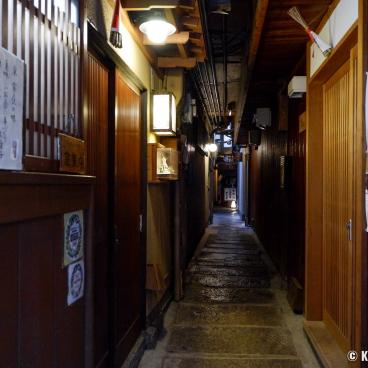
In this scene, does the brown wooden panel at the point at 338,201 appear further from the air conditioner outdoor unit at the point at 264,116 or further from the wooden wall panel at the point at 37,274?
the air conditioner outdoor unit at the point at 264,116

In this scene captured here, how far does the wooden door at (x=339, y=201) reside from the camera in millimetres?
4055

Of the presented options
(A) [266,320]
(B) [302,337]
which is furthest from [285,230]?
(B) [302,337]

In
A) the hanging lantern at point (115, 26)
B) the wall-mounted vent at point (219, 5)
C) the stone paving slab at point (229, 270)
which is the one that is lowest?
the stone paving slab at point (229, 270)

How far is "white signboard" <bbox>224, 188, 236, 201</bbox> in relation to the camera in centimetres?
3716

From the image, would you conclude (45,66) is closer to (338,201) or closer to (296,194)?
(338,201)

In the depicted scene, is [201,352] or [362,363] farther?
[201,352]

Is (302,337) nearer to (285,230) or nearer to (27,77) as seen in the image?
(285,230)

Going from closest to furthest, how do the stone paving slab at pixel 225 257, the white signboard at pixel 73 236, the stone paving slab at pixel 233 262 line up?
the white signboard at pixel 73 236 < the stone paving slab at pixel 233 262 < the stone paving slab at pixel 225 257

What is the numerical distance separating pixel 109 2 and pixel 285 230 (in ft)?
18.4

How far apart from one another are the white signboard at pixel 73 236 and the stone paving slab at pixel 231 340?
2.96 meters

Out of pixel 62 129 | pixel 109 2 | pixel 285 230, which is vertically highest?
pixel 109 2

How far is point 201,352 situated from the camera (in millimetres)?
4910

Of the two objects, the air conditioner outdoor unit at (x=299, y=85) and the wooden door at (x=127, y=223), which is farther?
the air conditioner outdoor unit at (x=299, y=85)

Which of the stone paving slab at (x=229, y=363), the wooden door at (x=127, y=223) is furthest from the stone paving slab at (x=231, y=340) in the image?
the wooden door at (x=127, y=223)
